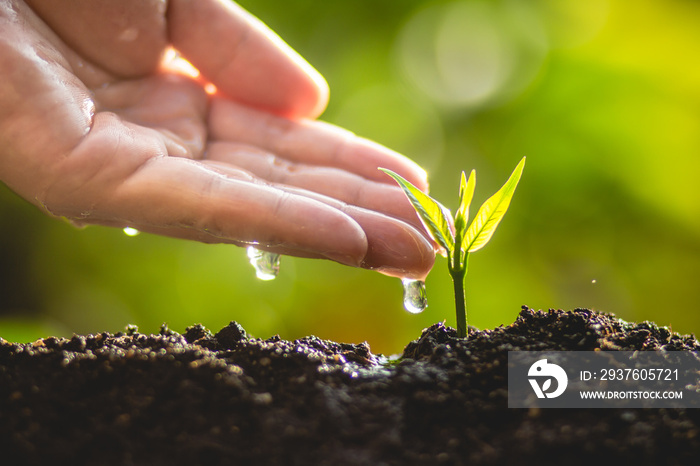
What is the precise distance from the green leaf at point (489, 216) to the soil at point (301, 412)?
247 mm

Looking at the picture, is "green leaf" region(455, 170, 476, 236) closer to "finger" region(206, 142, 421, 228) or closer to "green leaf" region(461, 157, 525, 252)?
"green leaf" region(461, 157, 525, 252)

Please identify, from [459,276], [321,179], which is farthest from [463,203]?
[321,179]

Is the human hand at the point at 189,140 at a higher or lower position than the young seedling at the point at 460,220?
higher

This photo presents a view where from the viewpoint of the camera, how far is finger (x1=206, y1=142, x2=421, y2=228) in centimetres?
152

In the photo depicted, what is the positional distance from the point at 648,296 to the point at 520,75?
5.40 ft

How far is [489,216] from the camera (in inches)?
47.4

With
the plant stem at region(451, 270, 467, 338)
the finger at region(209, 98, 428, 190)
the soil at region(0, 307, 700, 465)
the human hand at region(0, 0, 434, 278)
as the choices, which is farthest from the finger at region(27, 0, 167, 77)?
the plant stem at region(451, 270, 467, 338)

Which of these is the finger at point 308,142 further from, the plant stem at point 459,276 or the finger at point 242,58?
the plant stem at point 459,276

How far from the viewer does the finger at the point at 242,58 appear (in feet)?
5.98

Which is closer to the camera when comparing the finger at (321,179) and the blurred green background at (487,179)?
the finger at (321,179)

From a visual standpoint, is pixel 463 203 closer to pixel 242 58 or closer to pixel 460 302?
pixel 460 302

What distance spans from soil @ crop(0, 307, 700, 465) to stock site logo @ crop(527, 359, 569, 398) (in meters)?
0.05

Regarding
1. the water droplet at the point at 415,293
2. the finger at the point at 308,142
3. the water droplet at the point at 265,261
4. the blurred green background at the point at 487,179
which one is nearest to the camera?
the water droplet at the point at 415,293

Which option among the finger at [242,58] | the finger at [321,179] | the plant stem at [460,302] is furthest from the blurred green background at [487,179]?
the plant stem at [460,302]
